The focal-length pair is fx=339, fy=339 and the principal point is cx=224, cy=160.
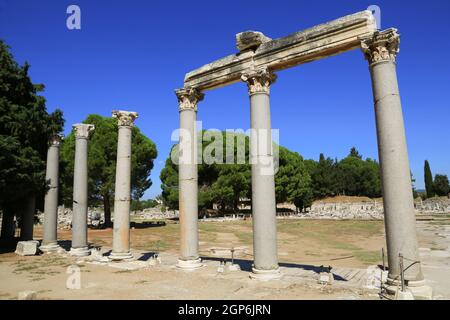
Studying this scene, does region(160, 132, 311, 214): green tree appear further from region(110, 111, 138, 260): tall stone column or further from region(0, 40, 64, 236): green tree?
region(110, 111, 138, 260): tall stone column

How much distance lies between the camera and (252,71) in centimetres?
1133

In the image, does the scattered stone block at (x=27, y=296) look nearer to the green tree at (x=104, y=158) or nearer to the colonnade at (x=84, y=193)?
the colonnade at (x=84, y=193)

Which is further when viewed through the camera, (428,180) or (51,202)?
(428,180)

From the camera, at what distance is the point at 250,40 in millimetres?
11547

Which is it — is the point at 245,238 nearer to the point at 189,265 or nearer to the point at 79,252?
the point at 79,252

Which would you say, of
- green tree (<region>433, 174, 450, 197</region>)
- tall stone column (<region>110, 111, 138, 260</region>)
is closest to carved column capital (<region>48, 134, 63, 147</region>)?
tall stone column (<region>110, 111, 138, 260</region>)

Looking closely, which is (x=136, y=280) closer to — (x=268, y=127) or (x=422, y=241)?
(x=268, y=127)

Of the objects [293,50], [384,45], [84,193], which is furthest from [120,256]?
[384,45]

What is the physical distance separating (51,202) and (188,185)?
372 inches

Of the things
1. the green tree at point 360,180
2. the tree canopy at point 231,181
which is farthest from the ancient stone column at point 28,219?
the green tree at point 360,180

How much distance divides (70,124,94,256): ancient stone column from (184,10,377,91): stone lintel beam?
7.23m

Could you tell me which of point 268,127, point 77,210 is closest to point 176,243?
point 77,210

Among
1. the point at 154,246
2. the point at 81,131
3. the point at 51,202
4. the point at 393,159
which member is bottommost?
the point at 154,246
